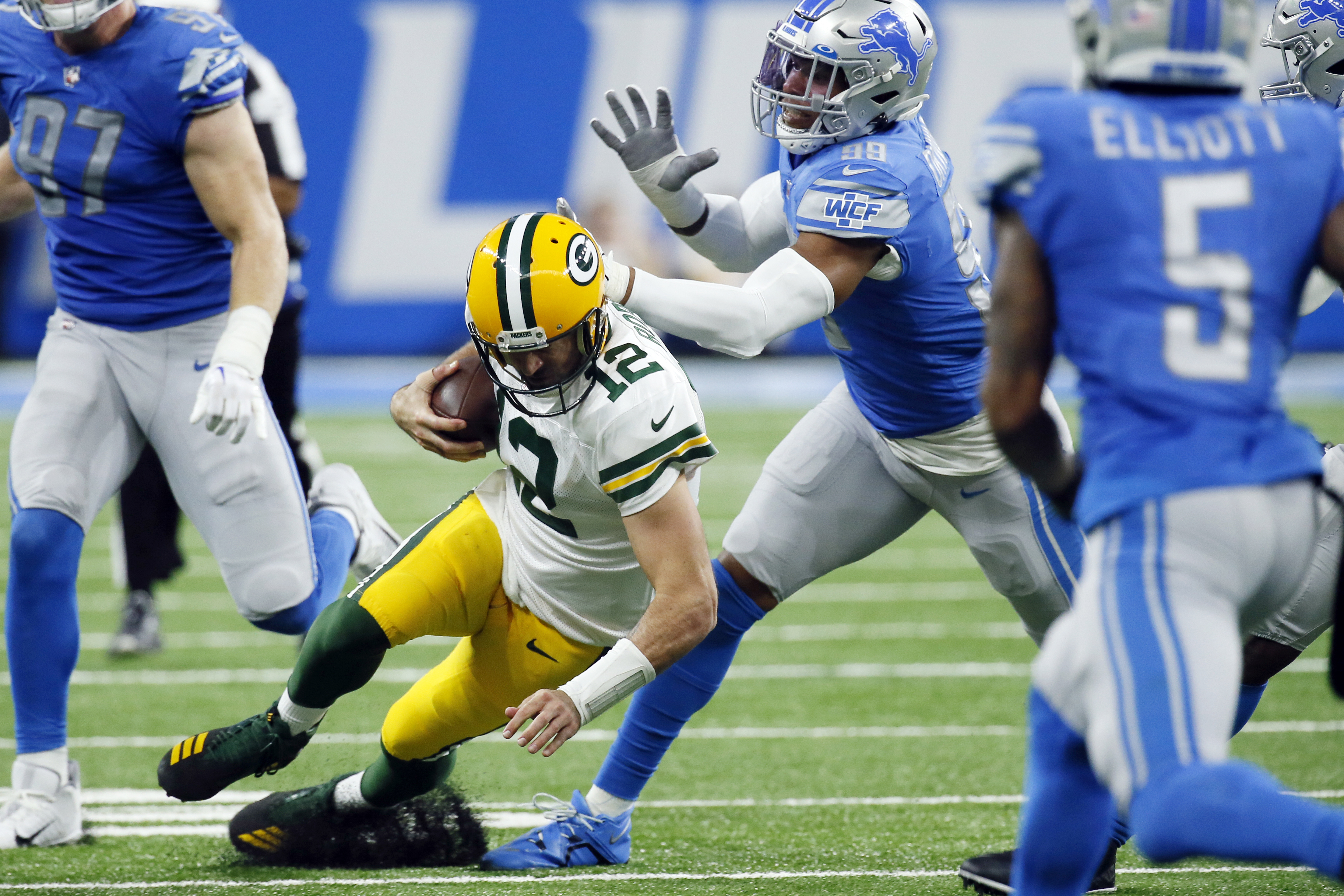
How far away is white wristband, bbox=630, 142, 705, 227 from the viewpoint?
323cm

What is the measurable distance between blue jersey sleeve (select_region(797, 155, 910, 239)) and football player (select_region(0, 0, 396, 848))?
1.18m

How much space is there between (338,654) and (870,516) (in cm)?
112

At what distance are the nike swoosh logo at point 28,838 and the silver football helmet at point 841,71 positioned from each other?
2.08 m

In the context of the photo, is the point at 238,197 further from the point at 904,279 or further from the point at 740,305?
the point at 904,279

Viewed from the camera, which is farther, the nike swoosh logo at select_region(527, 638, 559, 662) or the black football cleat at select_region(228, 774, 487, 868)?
the black football cleat at select_region(228, 774, 487, 868)

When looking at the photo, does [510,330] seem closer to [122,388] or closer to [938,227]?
[938,227]

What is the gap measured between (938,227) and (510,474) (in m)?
0.96

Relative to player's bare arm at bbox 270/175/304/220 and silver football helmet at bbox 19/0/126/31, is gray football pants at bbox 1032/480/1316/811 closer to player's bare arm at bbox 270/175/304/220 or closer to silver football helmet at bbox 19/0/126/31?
silver football helmet at bbox 19/0/126/31

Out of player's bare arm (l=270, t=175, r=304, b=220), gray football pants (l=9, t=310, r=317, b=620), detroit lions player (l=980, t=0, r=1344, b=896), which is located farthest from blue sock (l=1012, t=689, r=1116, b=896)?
player's bare arm (l=270, t=175, r=304, b=220)

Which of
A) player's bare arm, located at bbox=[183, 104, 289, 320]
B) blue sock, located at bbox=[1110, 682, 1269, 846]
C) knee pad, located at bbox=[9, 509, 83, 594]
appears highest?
player's bare arm, located at bbox=[183, 104, 289, 320]

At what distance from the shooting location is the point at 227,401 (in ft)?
9.96

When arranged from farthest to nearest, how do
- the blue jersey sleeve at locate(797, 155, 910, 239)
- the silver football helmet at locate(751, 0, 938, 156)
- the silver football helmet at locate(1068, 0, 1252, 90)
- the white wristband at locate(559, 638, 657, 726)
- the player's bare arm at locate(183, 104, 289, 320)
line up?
the player's bare arm at locate(183, 104, 289, 320) → the silver football helmet at locate(751, 0, 938, 156) → the blue jersey sleeve at locate(797, 155, 910, 239) → the white wristband at locate(559, 638, 657, 726) → the silver football helmet at locate(1068, 0, 1252, 90)

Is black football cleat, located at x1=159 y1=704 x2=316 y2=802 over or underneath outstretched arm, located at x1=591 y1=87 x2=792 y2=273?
underneath

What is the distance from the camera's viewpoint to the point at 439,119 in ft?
44.5
